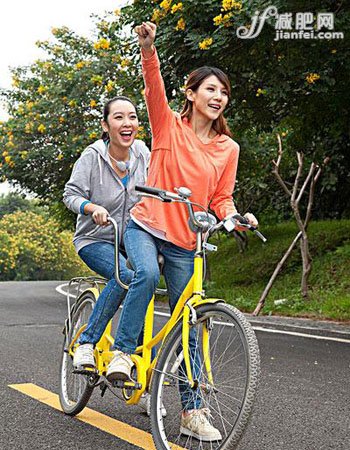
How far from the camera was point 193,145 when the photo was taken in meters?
3.75

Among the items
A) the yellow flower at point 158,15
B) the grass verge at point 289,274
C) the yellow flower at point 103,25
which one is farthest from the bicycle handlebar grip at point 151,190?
the yellow flower at point 103,25

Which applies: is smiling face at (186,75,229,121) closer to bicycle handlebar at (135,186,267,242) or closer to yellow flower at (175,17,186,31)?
bicycle handlebar at (135,186,267,242)

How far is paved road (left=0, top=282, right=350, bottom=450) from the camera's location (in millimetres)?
3873

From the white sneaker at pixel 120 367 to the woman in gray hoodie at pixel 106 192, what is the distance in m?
0.41

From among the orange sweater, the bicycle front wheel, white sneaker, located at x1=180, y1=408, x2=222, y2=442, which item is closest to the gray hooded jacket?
the orange sweater

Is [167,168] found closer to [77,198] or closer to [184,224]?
[184,224]

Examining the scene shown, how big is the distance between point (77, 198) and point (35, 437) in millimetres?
1286

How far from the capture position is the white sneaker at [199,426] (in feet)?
11.0

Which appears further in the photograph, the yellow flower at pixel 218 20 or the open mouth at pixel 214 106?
the yellow flower at pixel 218 20

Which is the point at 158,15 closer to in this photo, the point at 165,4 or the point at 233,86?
the point at 165,4

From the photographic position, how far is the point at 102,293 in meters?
4.21

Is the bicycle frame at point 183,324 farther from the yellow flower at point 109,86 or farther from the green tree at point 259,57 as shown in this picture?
the yellow flower at point 109,86

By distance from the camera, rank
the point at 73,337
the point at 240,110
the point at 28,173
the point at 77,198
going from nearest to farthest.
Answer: the point at 77,198 < the point at 73,337 < the point at 240,110 < the point at 28,173

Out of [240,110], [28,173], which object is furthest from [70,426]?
[28,173]
